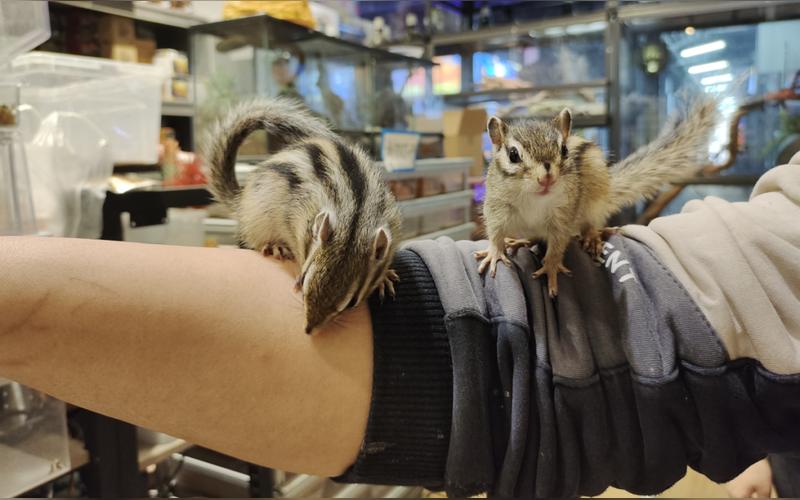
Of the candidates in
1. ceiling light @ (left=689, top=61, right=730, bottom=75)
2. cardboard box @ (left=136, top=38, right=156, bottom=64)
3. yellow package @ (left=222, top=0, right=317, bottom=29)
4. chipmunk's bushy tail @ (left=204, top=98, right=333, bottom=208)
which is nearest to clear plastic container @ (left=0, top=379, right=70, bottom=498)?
chipmunk's bushy tail @ (left=204, top=98, right=333, bottom=208)

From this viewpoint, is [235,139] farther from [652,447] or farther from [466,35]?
[466,35]

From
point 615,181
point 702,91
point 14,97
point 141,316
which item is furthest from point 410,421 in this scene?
point 14,97

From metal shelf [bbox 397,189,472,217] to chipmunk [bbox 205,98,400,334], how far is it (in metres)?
0.87

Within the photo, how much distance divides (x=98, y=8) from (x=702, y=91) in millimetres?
1860

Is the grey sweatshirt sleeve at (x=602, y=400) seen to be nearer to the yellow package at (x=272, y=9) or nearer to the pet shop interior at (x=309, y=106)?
the pet shop interior at (x=309, y=106)

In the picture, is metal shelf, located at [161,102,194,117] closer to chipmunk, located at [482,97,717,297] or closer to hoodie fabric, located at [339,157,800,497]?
chipmunk, located at [482,97,717,297]

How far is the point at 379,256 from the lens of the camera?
86cm

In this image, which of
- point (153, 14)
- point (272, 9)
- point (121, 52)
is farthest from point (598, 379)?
point (121, 52)

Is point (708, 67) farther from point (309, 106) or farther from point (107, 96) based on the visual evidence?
point (107, 96)

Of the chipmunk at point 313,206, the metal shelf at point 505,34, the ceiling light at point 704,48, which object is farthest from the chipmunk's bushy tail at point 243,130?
the metal shelf at point 505,34

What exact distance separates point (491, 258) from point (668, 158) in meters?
0.52

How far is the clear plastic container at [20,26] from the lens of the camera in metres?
1.11

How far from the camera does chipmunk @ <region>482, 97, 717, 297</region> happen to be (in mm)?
965

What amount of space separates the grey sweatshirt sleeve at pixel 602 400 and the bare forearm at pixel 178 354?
0.15m
